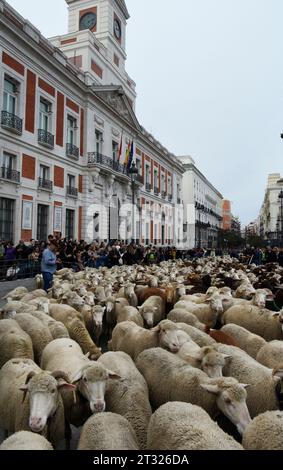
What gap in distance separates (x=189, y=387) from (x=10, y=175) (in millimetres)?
16158

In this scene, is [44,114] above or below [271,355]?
above

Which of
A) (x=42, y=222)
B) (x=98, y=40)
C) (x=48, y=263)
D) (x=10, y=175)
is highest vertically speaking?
(x=98, y=40)

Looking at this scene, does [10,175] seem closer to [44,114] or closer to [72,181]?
[44,114]

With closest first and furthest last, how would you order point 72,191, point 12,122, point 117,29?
point 12,122 < point 72,191 < point 117,29

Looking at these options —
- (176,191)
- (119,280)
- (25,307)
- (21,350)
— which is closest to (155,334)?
(21,350)

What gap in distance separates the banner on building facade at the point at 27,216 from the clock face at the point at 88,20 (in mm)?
20504

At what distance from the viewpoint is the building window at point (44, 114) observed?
67.1 feet

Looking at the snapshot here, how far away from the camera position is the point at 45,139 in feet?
66.6

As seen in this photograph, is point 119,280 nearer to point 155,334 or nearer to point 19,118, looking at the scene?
point 155,334

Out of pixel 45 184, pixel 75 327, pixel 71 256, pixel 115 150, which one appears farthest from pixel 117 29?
pixel 75 327

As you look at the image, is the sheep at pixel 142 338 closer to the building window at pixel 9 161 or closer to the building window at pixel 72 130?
the building window at pixel 9 161

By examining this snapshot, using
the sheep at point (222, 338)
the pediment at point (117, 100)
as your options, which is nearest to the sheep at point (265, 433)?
the sheep at point (222, 338)

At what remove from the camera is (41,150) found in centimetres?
1992
